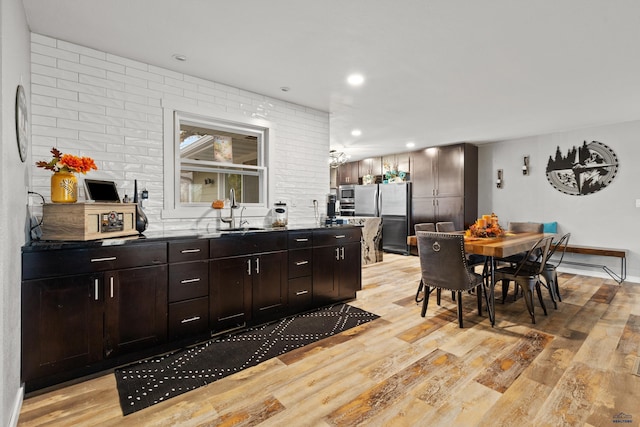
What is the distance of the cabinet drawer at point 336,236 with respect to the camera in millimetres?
3396

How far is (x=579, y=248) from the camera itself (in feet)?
16.5

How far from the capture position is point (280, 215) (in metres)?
3.76

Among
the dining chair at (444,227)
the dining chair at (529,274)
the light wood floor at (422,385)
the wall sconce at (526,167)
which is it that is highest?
the wall sconce at (526,167)

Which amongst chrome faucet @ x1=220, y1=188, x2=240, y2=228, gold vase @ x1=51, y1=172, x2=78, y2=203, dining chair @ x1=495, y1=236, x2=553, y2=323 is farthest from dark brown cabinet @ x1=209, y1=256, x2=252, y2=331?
dining chair @ x1=495, y1=236, x2=553, y2=323

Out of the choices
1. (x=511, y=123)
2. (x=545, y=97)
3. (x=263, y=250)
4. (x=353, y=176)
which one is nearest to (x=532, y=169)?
(x=511, y=123)

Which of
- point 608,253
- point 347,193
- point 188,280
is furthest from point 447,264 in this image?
point 347,193

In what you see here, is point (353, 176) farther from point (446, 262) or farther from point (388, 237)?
point (446, 262)

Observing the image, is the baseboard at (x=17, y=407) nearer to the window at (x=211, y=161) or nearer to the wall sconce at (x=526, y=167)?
the window at (x=211, y=161)

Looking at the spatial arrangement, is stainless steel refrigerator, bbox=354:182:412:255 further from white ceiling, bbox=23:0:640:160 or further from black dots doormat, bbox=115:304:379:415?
black dots doormat, bbox=115:304:379:415

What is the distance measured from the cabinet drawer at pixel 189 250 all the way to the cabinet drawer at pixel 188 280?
47 millimetres

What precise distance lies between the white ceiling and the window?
45 cm

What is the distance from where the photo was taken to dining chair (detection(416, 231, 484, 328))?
2.87 meters

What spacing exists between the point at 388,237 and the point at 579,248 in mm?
3508

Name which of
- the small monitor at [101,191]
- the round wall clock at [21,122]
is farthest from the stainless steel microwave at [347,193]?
the round wall clock at [21,122]
